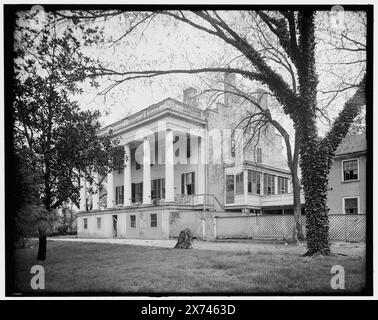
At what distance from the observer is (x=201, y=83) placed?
22.6ft

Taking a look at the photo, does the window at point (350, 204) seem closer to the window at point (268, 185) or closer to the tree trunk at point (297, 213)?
the window at point (268, 185)

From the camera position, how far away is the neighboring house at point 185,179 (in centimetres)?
966

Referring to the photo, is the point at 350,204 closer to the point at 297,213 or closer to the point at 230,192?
the point at 230,192

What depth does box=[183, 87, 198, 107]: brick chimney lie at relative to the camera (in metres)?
6.90

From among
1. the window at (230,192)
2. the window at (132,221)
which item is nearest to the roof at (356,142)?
the window at (230,192)

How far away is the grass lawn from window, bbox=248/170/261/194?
1150 centimetres

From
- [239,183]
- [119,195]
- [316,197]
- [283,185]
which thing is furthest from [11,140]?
[283,185]

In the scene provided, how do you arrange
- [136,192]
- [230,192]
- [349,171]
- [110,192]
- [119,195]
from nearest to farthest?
[349,171], [230,192], [110,192], [136,192], [119,195]

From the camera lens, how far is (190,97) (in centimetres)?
734

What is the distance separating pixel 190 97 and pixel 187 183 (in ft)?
26.9

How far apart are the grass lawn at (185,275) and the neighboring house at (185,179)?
3.45 m

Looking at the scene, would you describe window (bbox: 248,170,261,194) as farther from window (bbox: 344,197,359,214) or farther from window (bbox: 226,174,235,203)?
window (bbox: 344,197,359,214)
